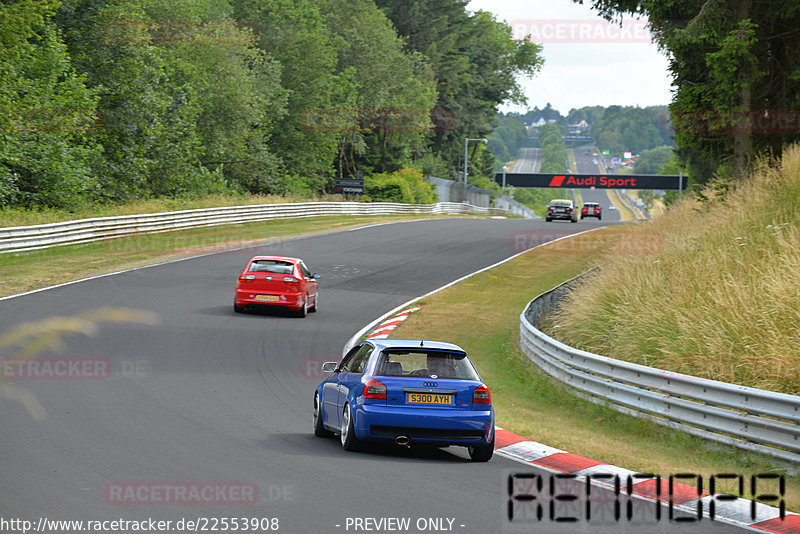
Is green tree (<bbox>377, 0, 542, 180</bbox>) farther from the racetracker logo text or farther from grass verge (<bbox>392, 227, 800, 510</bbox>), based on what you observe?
the racetracker logo text

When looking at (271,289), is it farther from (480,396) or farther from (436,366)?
(480,396)

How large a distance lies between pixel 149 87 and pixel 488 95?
73.2 m

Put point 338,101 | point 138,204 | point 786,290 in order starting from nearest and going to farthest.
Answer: point 786,290 < point 138,204 < point 338,101

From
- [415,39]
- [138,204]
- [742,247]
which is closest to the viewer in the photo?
[742,247]

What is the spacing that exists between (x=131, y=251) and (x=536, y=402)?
70.7 feet

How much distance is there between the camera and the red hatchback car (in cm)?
2231

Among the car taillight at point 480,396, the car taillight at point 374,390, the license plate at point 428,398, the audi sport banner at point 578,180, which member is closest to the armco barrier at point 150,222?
the car taillight at point 374,390

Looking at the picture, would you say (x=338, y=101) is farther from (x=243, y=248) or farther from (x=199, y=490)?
(x=199, y=490)

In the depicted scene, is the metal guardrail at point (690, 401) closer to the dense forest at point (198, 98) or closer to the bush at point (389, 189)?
the dense forest at point (198, 98)

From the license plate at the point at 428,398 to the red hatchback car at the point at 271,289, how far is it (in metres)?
12.9

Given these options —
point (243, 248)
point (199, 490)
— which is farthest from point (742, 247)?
point (243, 248)

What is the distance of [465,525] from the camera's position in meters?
6.89

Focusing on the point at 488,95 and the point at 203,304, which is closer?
the point at 203,304

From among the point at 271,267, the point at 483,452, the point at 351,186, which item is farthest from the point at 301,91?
the point at 483,452
